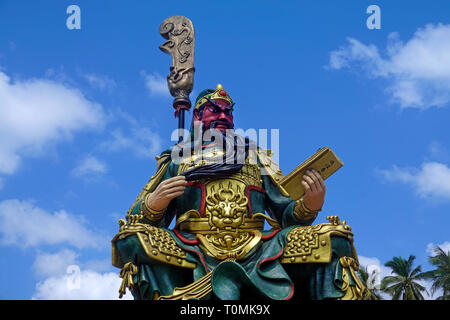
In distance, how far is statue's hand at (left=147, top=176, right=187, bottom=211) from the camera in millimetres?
7035

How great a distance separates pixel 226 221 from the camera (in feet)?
23.4

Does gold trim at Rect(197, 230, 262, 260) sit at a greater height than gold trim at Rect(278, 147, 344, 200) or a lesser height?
lesser

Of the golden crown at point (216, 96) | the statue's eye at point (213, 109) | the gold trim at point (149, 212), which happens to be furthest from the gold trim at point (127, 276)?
the golden crown at point (216, 96)

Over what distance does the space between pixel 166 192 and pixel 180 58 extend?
2435mm

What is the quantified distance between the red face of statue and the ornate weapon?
0.33 meters

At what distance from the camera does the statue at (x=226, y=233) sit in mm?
6449

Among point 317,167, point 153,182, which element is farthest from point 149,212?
point 317,167

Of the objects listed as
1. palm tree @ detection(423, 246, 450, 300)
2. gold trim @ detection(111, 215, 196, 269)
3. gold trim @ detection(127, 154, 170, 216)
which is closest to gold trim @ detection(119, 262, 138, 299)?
gold trim @ detection(111, 215, 196, 269)

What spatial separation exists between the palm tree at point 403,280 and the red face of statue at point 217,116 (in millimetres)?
10906

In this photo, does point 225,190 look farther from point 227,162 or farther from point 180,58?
point 180,58

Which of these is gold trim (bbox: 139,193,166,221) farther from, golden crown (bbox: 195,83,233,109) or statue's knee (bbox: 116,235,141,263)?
golden crown (bbox: 195,83,233,109)

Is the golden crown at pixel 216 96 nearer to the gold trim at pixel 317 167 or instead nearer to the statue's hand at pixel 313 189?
the gold trim at pixel 317 167

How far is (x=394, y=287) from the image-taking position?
1736 centimetres
